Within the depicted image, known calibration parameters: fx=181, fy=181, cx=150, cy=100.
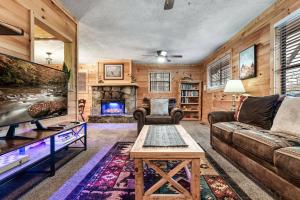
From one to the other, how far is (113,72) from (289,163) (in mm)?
6447

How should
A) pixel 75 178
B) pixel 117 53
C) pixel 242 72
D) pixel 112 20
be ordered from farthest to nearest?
pixel 117 53 → pixel 242 72 → pixel 112 20 → pixel 75 178

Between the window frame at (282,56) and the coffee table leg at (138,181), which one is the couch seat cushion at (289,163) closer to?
the coffee table leg at (138,181)

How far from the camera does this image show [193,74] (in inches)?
312

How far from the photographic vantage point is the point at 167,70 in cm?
792

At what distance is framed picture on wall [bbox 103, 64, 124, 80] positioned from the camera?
23.3ft

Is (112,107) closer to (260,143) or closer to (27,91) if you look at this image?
(27,91)

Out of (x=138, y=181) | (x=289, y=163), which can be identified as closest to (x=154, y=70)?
(x=138, y=181)

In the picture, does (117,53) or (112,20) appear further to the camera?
(117,53)

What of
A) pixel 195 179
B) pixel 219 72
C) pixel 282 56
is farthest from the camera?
pixel 219 72

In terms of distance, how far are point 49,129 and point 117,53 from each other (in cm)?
416

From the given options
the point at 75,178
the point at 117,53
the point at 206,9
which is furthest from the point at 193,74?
the point at 75,178

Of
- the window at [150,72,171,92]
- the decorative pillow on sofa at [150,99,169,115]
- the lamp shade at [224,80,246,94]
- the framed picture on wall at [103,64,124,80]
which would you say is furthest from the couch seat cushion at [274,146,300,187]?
the window at [150,72,171,92]

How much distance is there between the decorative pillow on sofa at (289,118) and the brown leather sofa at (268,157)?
3.7 inches

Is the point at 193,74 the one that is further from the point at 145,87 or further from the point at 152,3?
the point at 152,3
